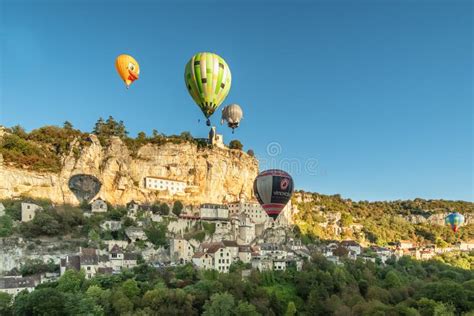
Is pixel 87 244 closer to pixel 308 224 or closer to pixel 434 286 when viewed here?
pixel 434 286

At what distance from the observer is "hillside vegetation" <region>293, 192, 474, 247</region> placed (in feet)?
185

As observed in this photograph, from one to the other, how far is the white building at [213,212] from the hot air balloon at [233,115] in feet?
33.6

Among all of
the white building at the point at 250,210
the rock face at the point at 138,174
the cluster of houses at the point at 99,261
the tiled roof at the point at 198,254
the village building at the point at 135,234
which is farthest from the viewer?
the white building at the point at 250,210

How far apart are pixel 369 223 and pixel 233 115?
39.6 m

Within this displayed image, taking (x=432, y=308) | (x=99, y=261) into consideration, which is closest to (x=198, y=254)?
(x=99, y=261)

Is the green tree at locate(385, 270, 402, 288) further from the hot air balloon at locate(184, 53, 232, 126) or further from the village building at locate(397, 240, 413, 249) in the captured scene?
the village building at locate(397, 240, 413, 249)

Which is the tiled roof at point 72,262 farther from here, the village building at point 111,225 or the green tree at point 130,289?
the village building at point 111,225

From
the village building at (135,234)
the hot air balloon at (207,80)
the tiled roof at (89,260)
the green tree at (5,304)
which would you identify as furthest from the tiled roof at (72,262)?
the hot air balloon at (207,80)

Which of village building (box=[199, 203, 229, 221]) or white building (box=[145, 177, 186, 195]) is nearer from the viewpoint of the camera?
village building (box=[199, 203, 229, 221])

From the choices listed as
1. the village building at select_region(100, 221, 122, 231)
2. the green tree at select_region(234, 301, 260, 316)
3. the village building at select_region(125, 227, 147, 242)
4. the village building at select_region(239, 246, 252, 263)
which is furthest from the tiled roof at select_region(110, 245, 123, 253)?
the green tree at select_region(234, 301, 260, 316)

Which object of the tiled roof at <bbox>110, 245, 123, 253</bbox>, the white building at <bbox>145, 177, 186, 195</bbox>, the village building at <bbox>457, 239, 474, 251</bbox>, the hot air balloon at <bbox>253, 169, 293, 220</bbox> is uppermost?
the white building at <bbox>145, 177, 186, 195</bbox>

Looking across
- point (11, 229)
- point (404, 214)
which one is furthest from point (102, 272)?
point (404, 214)

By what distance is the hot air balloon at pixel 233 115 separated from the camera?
31.1 metres

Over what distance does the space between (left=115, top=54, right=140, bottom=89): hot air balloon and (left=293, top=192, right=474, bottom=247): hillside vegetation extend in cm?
2980
